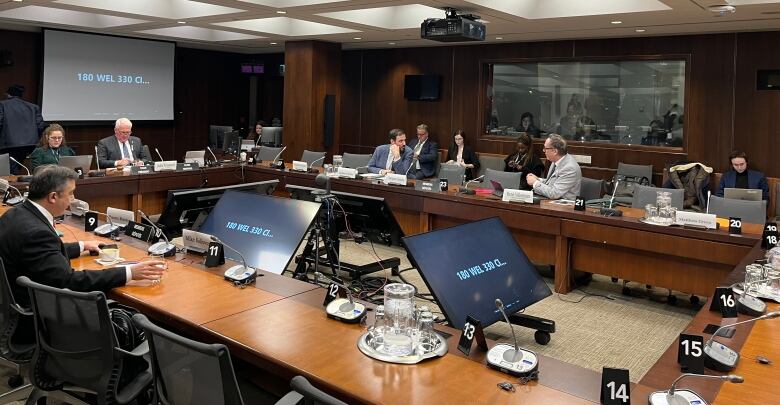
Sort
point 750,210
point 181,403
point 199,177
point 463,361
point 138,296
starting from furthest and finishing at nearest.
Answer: point 199,177
point 750,210
point 138,296
point 463,361
point 181,403

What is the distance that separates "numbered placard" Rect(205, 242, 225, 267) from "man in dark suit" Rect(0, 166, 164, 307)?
300 mm

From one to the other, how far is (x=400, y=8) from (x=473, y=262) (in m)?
4.78

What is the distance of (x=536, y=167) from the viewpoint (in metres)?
7.70

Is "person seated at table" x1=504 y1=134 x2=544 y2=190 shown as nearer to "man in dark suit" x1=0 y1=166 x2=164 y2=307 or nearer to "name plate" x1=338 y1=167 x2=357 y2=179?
"name plate" x1=338 y1=167 x2=357 y2=179

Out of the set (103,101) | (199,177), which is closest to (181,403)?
(199,177)

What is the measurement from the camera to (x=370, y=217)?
4.40 metres

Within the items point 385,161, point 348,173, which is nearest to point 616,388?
point 348,173

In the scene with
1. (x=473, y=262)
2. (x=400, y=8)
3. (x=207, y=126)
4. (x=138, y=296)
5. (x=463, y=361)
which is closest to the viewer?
(x=463, y=361)

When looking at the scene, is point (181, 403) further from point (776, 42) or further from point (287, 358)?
point (776, 42)

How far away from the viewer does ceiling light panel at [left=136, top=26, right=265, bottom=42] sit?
9305mm

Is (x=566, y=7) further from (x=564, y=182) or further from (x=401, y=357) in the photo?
(x=401, y=357)

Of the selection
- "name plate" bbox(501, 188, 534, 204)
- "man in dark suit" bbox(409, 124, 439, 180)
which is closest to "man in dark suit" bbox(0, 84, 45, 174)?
"man in dark suit" bbox(409, 124, 439, 180)

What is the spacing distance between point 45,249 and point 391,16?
5657mm

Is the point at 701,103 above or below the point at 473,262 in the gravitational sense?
above
